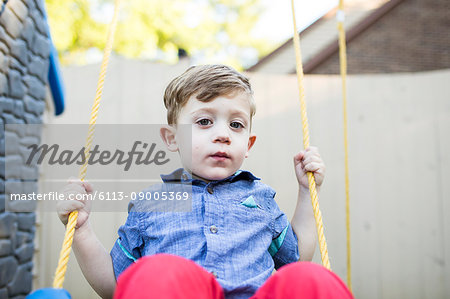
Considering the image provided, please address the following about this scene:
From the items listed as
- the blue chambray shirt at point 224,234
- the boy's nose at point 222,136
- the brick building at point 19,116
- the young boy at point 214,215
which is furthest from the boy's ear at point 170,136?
the brick building at point 19,116

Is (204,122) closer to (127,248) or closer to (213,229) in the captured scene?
(213,229)

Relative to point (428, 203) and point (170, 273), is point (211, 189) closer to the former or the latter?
point (170, 273)

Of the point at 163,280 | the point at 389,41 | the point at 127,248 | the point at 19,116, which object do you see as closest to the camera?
the point at 163,280

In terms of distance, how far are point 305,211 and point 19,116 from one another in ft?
4.52

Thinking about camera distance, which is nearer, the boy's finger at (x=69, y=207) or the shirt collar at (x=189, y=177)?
the boy's finger at (x=69, y=207)

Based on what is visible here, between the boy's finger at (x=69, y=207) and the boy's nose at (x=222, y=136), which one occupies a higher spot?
the boy's nose at (x=222, y=136)

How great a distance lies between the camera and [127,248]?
1.16 metres

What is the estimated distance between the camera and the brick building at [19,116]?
1.67m

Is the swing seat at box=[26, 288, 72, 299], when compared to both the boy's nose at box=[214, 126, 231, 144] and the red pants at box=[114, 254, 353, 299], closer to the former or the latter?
the red pants at box=[114, 254, 353, 299]

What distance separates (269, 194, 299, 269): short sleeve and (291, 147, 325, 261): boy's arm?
0.05m

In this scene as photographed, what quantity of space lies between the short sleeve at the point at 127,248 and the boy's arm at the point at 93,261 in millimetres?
21

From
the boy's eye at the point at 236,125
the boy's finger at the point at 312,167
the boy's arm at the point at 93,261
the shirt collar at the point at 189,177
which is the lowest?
the boy's arm at the point at 93,261

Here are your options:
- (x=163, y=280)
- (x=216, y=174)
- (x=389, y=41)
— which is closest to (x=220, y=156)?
(x=216, y=174)

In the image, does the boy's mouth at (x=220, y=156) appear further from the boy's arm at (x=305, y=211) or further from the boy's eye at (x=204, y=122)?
the boy's arm at (x=305, y=211)
